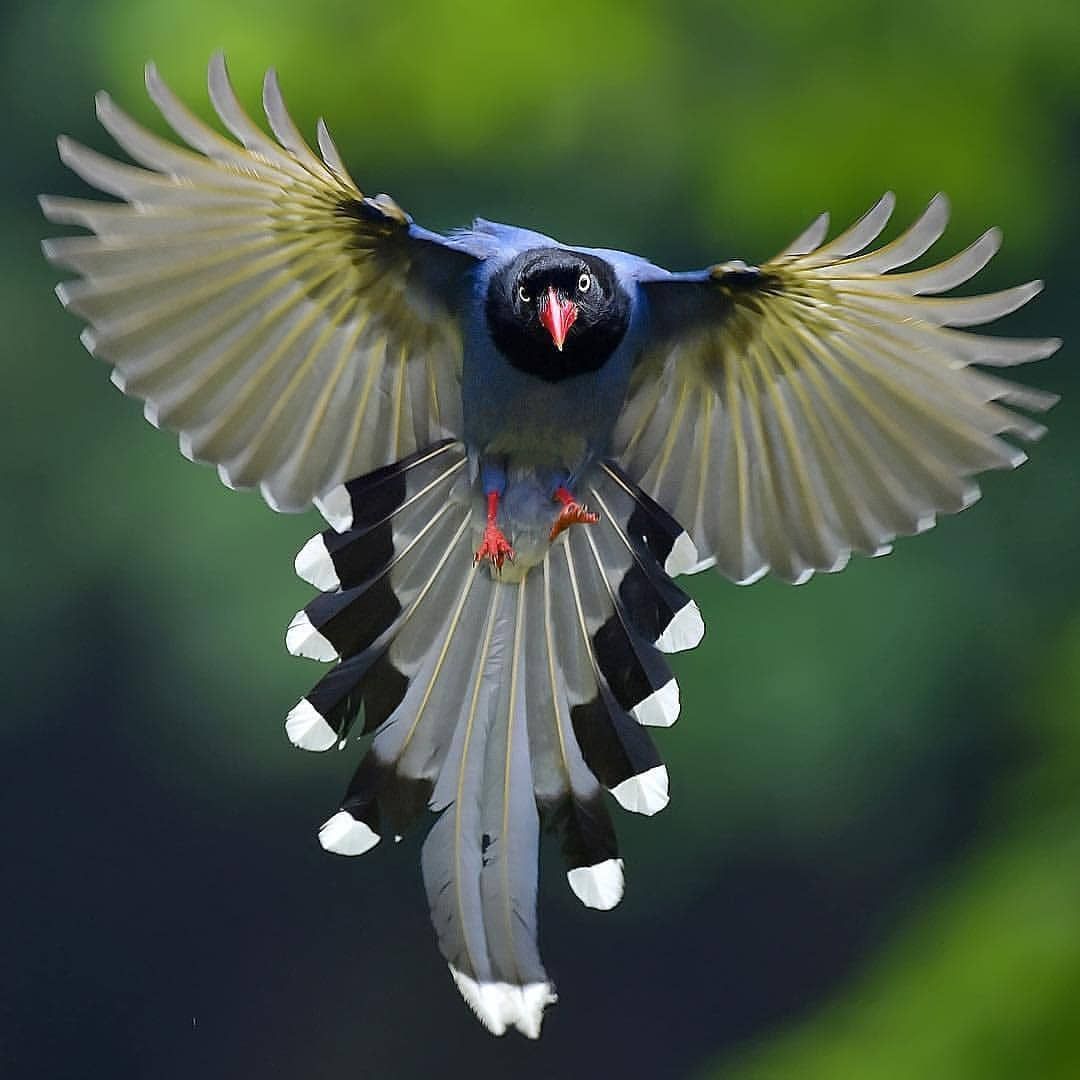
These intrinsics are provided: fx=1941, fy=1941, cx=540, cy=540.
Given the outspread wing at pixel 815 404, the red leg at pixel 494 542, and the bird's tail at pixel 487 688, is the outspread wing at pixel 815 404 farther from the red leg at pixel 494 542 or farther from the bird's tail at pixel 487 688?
the red leg at pixel 494 542

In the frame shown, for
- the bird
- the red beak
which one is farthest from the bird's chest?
the red beak

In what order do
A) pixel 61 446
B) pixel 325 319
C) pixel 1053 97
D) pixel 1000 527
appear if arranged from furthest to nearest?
1. pixel 61 446
2. pixel 1000 527
3. pixel 1053 97
4. pixel 325 319

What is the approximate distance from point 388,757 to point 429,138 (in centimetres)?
209

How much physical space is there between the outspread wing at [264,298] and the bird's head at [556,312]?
9 cm

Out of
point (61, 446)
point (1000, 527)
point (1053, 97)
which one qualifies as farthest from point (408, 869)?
point (1053, 97)

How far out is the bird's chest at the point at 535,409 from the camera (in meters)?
2.47

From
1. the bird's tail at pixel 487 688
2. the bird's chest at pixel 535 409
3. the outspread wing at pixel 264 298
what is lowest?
the bird's tail at pixel 487 688

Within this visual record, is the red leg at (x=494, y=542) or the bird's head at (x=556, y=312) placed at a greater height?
the bird's head at (x=556, y=312)

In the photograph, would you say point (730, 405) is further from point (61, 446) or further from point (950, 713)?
point (61, 446)

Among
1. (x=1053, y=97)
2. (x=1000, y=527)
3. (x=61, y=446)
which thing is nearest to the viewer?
(x=1053, y=97)

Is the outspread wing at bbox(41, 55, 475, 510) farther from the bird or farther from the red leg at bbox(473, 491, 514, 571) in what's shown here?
the red leg at bbox(473, 491, 514, 571)

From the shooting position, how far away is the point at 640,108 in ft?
14.2

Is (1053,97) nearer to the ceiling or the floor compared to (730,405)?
nearer to the ceiling

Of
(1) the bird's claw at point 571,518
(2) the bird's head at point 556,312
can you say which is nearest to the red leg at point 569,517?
(1) the bird's claw at point 571,518
